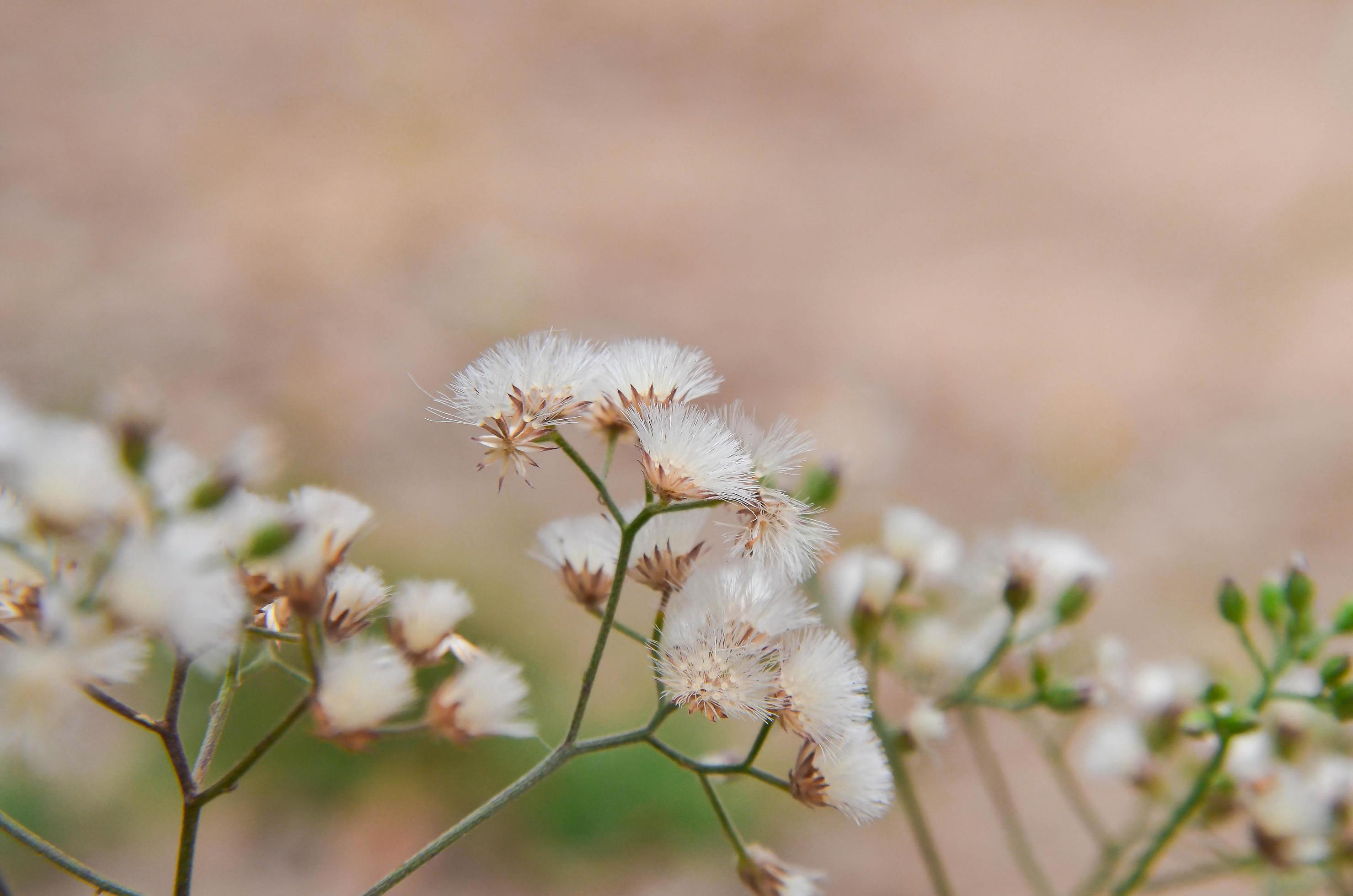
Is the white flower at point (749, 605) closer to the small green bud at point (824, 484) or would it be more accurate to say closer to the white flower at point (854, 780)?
the white flower at point (854, 780)

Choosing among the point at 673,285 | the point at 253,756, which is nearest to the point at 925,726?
the point at 253,756

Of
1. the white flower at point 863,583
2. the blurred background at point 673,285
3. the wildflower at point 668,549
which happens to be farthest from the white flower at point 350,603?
the blurred background at point 673,285

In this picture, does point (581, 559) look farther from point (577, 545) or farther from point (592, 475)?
point (592, 475)

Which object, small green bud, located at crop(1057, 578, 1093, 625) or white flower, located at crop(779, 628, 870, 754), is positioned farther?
small green bud, located at crop(1057, 578, 1093, 625)

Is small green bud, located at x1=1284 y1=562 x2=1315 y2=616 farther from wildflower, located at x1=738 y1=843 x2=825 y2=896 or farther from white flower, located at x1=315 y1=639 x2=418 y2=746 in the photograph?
white flower, located at x1=315 y1=639 x2=418 y2=746

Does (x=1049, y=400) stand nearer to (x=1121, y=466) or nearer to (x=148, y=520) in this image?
(x=1121, y=466)

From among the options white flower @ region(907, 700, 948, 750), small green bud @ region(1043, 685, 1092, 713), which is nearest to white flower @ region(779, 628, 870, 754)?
white flower @ region(907, 700, 948, 750)

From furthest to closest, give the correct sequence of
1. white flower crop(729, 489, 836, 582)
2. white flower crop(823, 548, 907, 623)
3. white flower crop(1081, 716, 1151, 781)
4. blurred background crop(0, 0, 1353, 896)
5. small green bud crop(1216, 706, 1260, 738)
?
blurred background crop(0, 0, 1353, 896), white flower crop(1081, 716, 1151, 781), white flower crop(823, 548, 907, 623), small green bud crop(1216, 706, 1260, 738), white flower crop(729, 489, 836, 582)
